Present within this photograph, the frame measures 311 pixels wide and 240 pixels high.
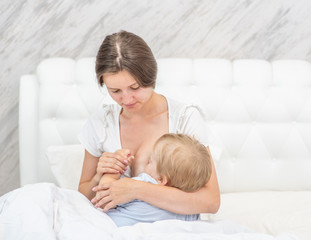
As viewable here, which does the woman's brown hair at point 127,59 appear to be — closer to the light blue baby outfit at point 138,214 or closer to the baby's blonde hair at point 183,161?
the baby's blonde hair at point 183,161

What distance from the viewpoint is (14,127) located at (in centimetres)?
226

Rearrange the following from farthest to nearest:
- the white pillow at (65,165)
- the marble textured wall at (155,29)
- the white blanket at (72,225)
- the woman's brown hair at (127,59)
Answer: the marble textured wall at (155,29) < the white pillow at (65,165) < the woman's brown hair at (127,59) < the white blanket at (72,225)

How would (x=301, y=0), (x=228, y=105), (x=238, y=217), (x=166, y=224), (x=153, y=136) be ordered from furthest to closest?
(x=301, y=0)
(x=228, y=105)
(x=238, y=217)
(x=153, y=136)
(x=166, y=224)

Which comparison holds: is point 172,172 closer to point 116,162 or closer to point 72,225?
point 116,162

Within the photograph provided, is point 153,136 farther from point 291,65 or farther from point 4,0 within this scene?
point 4,0

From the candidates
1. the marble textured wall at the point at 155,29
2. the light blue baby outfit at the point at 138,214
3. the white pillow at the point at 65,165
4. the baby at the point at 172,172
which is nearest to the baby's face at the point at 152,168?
the baby at the point at 172,172

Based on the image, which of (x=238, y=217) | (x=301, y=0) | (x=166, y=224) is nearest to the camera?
(x=166, y=224)

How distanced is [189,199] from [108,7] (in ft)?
3.95

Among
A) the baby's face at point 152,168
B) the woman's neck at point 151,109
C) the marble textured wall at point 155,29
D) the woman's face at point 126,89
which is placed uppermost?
the marble textured wall at point 155,29

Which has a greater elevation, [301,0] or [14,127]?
[301,0]

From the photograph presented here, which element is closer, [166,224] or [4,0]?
[166,224]

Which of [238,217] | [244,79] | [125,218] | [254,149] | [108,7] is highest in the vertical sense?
[108,7]

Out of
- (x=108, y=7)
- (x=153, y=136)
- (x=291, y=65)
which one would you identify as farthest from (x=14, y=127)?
(x=291, y=65)

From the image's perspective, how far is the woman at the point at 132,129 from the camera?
136 centimetres
